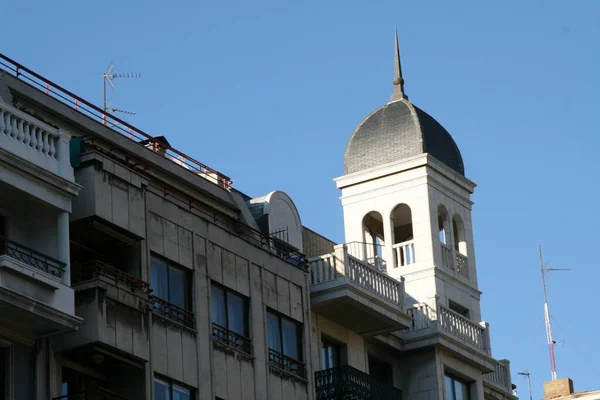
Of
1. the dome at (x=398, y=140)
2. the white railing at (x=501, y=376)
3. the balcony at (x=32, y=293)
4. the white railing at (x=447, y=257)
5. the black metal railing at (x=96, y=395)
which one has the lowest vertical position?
the black metal railing at (x=96, y=395)

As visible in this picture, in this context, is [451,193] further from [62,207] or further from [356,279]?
[62,207]

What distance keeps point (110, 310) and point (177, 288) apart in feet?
12.3

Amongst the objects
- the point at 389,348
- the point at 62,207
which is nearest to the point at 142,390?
the point at 62,207

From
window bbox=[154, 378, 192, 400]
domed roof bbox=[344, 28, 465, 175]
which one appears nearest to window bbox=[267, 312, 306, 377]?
window bbox=[154, 378, 192, 400]

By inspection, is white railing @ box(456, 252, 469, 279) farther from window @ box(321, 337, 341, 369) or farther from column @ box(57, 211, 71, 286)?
column @ box(57, 211, 71, 286)

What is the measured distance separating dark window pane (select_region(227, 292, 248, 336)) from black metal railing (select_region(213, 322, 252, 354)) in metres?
0.16

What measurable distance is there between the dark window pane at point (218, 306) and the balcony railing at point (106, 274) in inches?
129

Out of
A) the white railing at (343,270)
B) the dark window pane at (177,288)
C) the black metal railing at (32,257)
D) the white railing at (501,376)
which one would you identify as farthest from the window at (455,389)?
the black metal railing at (32,257)

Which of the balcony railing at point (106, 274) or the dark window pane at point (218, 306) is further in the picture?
the dark window pane at point (218, 306)

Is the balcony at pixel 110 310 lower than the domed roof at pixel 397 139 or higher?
lower

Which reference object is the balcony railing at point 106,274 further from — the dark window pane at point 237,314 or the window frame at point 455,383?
the window frame at point 455,383

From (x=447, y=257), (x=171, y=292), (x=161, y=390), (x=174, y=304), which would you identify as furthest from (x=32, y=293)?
(x=447, y=257)

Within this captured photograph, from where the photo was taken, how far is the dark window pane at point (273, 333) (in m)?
47.5

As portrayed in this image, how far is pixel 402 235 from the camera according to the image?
205 feet
